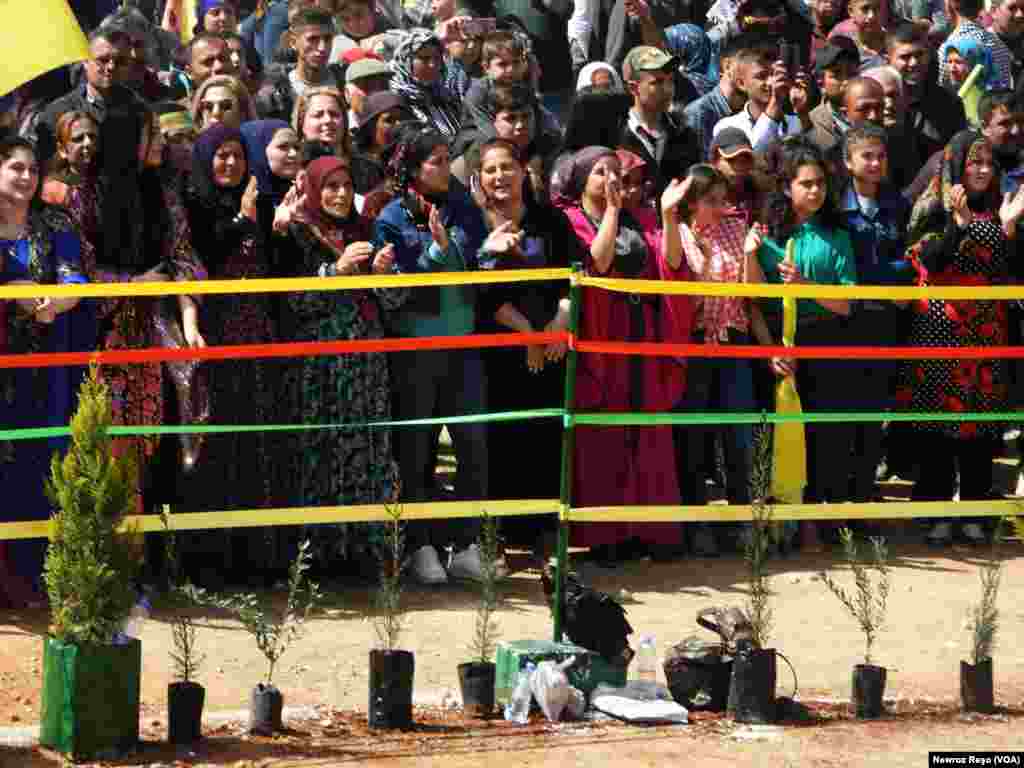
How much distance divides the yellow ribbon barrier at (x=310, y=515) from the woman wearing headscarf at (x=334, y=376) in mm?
1248

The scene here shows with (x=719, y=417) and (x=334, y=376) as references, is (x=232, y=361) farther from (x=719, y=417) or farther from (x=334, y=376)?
(x=719, y=417)

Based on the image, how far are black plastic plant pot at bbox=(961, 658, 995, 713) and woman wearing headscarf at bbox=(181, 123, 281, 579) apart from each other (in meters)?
3.62

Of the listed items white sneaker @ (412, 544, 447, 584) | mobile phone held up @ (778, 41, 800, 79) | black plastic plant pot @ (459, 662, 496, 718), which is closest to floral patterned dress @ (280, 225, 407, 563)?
white sneaker @ (412, 544, 447, 584)

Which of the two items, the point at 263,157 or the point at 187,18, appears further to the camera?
the point at 187,18

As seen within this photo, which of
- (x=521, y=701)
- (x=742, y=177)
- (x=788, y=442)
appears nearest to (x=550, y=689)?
(x=521, y=701)

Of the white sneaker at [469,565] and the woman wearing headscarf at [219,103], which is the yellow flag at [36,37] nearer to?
the woman wearing headscarf at [219,103]

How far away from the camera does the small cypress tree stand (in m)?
8.32

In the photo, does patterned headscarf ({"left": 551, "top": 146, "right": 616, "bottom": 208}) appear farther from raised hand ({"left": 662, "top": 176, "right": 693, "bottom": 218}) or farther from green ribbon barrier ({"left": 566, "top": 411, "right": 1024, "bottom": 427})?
green ribbon barrier ({"left": 566, "top": 411, "right": 1024, "bottom": 427})

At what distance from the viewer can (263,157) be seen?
38.9 ft

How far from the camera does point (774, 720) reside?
909cm

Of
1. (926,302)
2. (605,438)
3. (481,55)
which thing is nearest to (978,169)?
(926,302)

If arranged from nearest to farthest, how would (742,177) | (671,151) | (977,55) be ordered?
(742,177) → (671,151) → (977,55)

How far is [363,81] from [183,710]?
6169 mm

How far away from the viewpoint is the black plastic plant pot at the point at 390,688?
882cm
